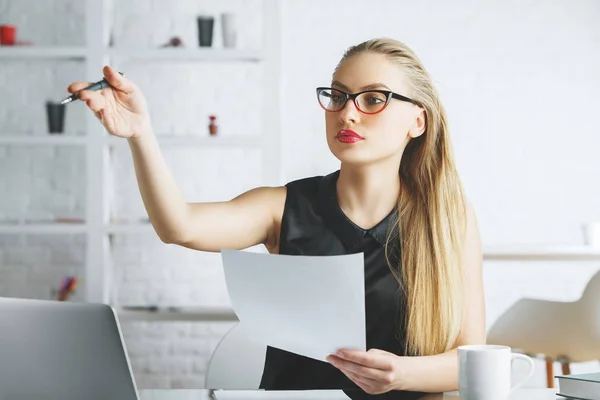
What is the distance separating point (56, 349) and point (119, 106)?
0.47m

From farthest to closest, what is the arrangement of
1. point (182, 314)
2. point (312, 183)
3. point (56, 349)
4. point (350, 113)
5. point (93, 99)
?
1. point (182, 314)
2. point (312, 183)
3. point (350, 113)
4. point (93, 99)
5. point (56, 349)

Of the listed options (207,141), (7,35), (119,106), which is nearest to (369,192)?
(119,106)

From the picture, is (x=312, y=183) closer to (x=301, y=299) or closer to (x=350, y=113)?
(x=350, y=113)

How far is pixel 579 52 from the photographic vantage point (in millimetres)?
4027

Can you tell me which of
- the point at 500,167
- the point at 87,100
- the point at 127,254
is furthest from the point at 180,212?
the point at 500,167

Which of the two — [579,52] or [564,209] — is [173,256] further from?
[579,52]

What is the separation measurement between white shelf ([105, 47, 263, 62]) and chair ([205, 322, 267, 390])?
1897mm

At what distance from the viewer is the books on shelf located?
46.6 inches

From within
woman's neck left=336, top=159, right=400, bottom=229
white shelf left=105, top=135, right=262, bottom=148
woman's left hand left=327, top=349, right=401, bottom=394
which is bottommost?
woman's left hand left=327, top=349, right=401, bottom=394

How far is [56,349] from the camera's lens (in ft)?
3.57

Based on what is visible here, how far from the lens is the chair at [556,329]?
115 inches

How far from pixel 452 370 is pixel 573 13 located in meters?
3.09

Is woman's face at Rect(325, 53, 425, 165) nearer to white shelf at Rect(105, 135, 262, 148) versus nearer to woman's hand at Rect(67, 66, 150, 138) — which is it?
woman's hand at Rect(67, 66, 150, 138)

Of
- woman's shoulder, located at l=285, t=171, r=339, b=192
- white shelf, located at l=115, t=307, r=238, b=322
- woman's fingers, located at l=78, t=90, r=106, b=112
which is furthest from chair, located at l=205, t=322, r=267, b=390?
white shelf, located at l=115, t=307, r=238, b=322
